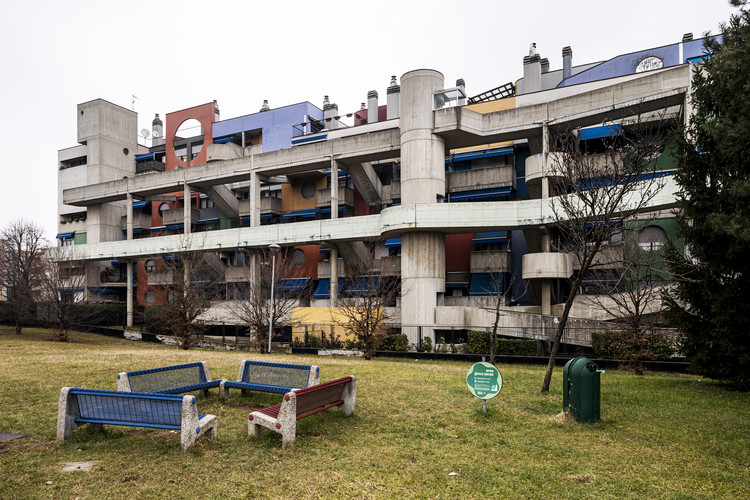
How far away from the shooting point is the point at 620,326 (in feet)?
71.5

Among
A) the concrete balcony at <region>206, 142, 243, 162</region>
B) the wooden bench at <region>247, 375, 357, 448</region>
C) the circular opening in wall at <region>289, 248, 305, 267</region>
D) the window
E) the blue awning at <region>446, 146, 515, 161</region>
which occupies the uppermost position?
the concrete balcony at <region>206, 142, 243, 162</region>

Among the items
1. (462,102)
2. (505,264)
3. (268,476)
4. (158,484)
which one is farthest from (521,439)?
(462,102)

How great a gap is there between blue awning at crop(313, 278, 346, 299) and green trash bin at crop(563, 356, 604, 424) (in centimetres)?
2849

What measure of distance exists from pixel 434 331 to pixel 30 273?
2980cm

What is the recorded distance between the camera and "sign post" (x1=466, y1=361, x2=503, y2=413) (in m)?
9.28

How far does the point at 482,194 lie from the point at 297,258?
15.4 metres

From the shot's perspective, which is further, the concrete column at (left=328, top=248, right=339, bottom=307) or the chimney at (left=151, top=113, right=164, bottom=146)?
the chimney at (left=151, top=113, right=164, bottom=146)

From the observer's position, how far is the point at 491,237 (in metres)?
34.0

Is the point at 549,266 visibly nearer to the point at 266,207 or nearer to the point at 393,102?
the point at 393,102

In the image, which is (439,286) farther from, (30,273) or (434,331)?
(30,273)

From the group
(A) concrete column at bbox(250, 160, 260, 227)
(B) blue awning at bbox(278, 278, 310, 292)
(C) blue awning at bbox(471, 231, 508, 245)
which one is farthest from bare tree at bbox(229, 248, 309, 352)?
(C) blue awning at bbox(471, 231, 508, 245)

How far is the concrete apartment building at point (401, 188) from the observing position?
28.1 m

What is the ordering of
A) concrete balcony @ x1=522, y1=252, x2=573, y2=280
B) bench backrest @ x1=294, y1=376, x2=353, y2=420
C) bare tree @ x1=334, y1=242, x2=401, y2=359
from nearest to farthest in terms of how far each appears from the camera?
bench backrest @ x1=294, y1=376, x2=353, y2=420
bare tree @ x1=334, y1=242, x2=401, y2=359
concrete balcony @ x1=522, y1=252, x2=573, y2=280

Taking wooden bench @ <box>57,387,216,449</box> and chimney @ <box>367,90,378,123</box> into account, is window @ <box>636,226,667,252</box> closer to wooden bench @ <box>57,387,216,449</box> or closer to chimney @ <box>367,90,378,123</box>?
chimney @ <box>367,90,378,123</box>
